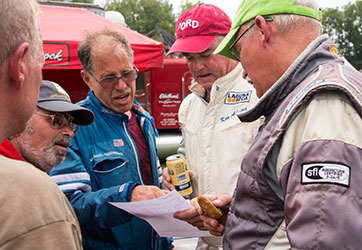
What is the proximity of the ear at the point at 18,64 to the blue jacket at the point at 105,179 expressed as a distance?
110cm

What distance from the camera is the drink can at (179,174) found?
2.19 m

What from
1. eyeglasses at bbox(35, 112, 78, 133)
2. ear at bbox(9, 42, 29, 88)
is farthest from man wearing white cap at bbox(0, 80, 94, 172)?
ear at bbox(9, 42, 29, 88)

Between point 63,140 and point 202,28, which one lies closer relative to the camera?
point 63,140

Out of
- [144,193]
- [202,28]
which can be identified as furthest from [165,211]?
[202,28]

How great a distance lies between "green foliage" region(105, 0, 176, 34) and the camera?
35969 millimetres

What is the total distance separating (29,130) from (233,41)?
4.05 feet

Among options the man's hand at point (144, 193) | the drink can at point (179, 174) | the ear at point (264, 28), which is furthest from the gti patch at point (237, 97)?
the ear at point (264, 28)

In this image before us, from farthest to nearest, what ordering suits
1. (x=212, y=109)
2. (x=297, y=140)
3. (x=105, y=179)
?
(x=212, y=109)
(x=105, y=179)
(x=297, y=140)

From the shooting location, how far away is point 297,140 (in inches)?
40.3

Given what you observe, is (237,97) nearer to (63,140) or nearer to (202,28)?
(202,28)

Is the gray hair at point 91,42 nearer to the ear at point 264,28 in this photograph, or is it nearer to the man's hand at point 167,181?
the man's hand at point 167,181

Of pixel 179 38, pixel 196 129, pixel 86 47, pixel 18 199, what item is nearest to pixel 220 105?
pixel 196 129

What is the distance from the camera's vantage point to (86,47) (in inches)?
89.7

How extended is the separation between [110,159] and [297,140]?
133cm
